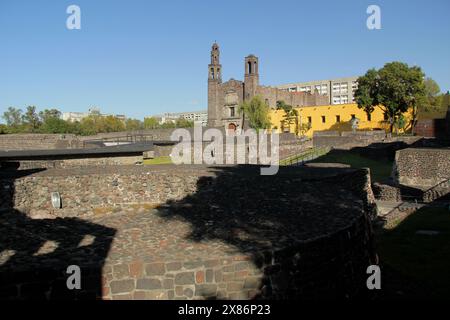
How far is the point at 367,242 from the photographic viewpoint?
7914 millimetres

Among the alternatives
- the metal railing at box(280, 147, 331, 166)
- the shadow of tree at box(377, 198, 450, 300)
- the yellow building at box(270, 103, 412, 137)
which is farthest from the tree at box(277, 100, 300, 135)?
the shadow of tree at box(377, 198, 450, 300)

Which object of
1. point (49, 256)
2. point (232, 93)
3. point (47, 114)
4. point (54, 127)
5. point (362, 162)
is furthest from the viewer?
point (47, 114)

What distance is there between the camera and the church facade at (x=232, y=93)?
60969 millimetres

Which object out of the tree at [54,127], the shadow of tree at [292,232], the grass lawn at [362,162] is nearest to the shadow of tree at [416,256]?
the shadow of tree at [292,232]

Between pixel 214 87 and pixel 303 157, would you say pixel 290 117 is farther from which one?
pixel 303 157

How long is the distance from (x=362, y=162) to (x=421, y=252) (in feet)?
68.4

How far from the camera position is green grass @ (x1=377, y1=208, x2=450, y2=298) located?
884 centimetres

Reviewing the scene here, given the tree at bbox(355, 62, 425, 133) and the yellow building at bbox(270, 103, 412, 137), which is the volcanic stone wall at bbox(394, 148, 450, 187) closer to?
the tree at bbox(355, 62, 425, 133)

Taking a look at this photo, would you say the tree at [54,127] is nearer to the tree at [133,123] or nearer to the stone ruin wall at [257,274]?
the tree at [133,123]

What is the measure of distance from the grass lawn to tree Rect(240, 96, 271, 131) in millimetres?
19821

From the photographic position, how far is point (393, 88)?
40.9 meters

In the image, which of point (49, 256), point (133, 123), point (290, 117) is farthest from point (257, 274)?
point (133, 123)

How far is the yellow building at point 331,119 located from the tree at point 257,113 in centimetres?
258
